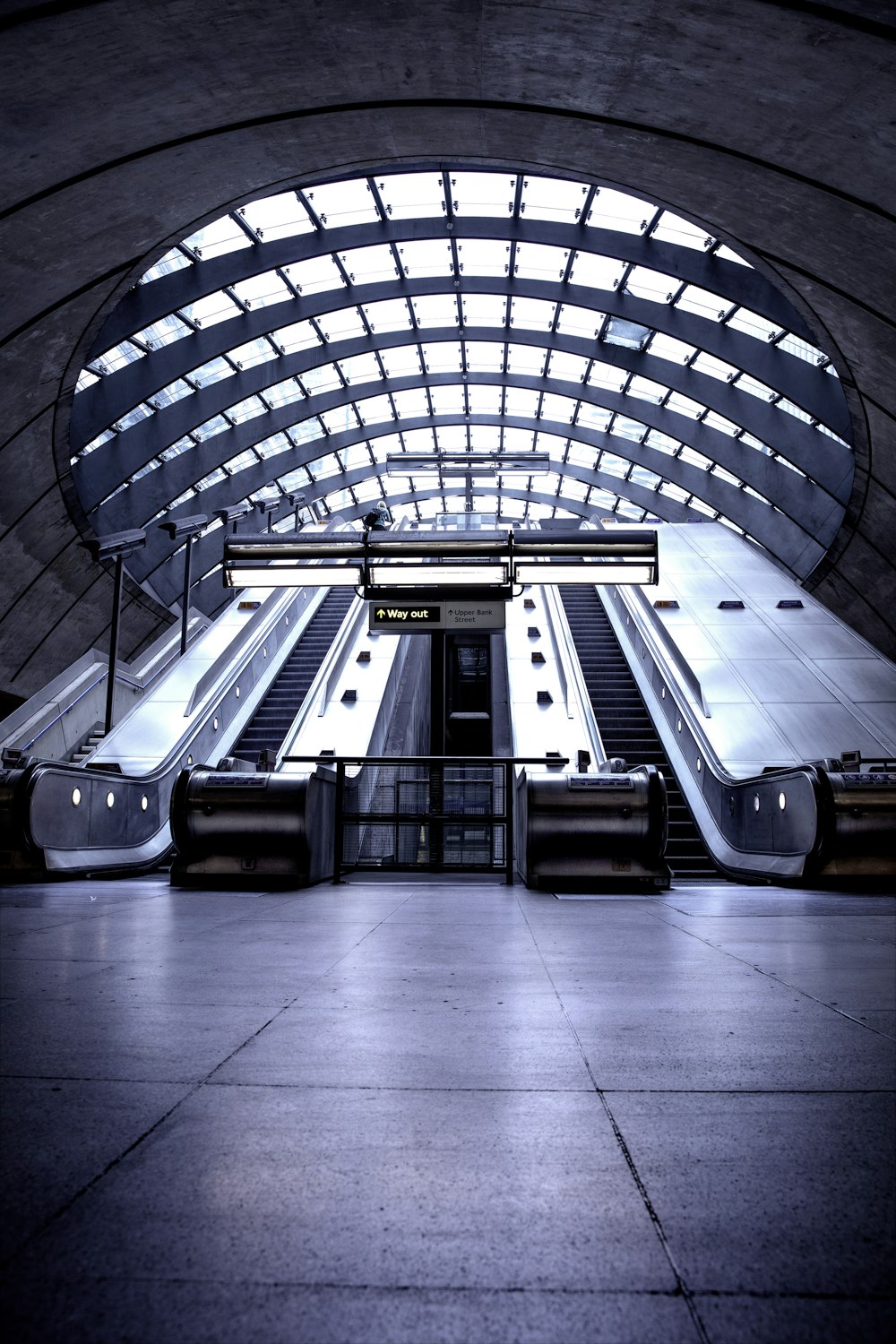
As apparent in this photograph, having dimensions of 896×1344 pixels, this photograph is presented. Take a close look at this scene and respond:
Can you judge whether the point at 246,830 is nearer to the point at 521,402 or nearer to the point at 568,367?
the point at 568,367

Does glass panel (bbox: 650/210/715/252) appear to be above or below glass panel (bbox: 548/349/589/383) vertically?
below

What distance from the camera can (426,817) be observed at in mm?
10633

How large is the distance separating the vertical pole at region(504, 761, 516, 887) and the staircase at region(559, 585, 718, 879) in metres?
2.79

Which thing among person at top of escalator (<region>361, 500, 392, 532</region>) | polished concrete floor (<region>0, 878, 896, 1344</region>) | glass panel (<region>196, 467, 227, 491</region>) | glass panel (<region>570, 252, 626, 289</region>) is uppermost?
glass panel (<region>570, 252, 626, 289</region>)

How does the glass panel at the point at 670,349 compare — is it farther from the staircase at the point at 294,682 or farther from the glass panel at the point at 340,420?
the staircase at the point at 294,682

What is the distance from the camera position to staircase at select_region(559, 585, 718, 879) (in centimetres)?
1261

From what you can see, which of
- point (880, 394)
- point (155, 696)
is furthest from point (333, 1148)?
point (880, 394)

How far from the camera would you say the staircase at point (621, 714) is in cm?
1261

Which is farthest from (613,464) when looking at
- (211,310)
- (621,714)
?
(621,714)

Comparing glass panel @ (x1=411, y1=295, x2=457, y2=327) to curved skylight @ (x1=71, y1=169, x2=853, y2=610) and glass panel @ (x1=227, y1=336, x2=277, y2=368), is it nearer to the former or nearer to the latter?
curved skylight @ (x1=71, y1=169, x2=853, y2=610)

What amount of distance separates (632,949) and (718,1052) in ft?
7.38

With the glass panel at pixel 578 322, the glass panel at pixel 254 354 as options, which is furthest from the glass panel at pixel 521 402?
the glass panel at pixel 254 354

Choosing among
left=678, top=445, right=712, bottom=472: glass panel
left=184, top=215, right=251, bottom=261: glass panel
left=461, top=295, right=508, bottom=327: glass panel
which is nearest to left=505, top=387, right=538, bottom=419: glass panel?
left=461, top=295, right=508, bottom=327: glass panel

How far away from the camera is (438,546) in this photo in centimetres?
1158
